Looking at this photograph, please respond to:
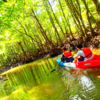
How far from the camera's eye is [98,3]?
712 cm

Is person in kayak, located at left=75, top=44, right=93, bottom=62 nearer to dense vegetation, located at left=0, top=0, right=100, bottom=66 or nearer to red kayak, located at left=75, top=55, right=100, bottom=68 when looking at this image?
red kayak, located at left=75, top=55, right=100, bottom=68

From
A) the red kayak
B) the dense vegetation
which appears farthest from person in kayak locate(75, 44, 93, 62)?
the dense vegetation

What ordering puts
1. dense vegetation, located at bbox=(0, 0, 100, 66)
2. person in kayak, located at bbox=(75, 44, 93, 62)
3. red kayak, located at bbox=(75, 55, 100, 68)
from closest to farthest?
dense vegetation, located at bbox=(0, 0, 100, 66), red kayak, located at bbox=(75, 55, 100, 68), person in kayak, located at bbox=(75, 44, 93, 62)

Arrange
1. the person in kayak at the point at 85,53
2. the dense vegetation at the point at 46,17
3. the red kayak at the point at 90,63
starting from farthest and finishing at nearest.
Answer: the person in kayak at the point at 85,53, the red kayak at the point at 90,63, the dense vegetation at the point at 46,17

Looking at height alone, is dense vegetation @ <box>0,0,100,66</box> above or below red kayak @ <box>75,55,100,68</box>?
above

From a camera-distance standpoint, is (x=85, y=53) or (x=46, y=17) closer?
(x=85, y=53)

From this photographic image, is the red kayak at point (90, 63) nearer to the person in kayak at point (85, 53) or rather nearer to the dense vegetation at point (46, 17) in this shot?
the person in kayak at point (85, 53)

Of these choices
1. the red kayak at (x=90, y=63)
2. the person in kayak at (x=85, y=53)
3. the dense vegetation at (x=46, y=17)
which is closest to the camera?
the dense vegetation at (x=46, y=17)

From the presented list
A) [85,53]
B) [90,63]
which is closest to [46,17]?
[85,53]

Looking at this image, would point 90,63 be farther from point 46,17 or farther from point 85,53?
point 46,17

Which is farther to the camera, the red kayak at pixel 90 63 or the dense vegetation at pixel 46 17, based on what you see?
the red kayak at pixel 90 63

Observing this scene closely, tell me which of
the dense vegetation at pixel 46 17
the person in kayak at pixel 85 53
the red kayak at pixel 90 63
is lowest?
the red kayak at pixel 90 63

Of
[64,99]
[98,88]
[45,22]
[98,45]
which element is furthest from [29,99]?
[45,22]

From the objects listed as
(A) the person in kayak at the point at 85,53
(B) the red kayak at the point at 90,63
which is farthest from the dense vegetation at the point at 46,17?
(B) the red kayak at the point at 90,63
